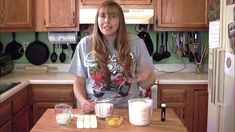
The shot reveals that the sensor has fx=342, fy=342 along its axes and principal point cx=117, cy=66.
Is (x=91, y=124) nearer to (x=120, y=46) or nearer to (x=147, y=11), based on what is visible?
(x=120, y=46)

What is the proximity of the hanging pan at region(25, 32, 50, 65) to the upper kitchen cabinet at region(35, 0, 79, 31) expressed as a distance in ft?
1.16

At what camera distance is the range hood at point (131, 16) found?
3.16 meters

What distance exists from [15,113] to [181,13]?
1.79 meters

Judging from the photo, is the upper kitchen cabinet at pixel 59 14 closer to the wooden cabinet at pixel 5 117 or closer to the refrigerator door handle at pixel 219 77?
the wooden cabinet at pixel 5 117

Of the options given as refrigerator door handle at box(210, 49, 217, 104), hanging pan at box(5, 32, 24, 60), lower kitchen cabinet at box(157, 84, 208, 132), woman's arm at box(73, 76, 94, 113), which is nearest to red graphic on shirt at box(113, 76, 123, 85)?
woman's arm at box(73, 76, 94, 113)

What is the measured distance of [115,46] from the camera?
2092mm

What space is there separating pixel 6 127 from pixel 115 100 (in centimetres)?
→ 109

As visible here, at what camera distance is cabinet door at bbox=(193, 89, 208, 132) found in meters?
3.18

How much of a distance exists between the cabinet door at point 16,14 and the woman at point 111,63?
1420 mm

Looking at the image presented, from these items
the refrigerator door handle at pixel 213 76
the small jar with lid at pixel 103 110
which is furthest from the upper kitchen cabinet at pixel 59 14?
the small jar with lid at pixel 103 110

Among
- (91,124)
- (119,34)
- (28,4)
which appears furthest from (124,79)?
(28,4)

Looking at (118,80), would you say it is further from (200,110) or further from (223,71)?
(200,110)

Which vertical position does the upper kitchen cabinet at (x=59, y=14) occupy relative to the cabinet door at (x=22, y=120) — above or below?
above

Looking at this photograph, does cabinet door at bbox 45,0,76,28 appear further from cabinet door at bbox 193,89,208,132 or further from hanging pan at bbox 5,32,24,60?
cabinet door at bbox 193,89,208,132
